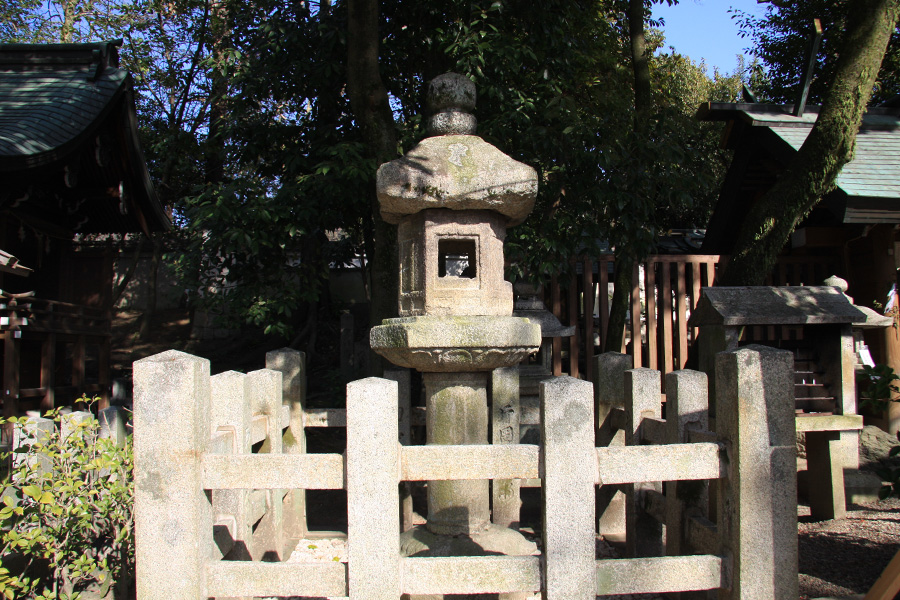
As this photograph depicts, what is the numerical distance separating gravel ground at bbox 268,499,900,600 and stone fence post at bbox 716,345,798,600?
Answer: 132cm

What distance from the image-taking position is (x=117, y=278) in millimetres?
18156

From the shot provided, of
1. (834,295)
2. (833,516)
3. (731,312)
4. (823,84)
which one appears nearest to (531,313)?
(731,312)

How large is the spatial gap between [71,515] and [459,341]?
2376 millimetres

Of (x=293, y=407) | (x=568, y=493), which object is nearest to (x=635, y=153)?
(x=293, y=407)

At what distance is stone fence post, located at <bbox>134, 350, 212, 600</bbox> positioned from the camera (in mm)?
2871

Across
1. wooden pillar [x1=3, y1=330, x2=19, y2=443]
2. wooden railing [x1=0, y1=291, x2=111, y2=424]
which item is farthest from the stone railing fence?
wooden pillar [x1=3, y1=330, x2=19, y2=443]

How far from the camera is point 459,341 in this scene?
3.82m

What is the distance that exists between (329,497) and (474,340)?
156 inches

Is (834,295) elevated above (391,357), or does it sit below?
above

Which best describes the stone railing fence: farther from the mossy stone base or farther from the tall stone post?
the tall stone post

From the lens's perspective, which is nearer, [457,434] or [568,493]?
[568,493]

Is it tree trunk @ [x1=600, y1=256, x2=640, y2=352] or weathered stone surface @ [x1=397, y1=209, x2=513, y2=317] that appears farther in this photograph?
tree trunk @ [x1=600, y1=256, x2=640, y2=352]

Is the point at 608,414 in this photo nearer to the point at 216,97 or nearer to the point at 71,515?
the point at 71,515

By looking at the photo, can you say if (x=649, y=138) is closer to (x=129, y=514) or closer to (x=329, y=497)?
(x=329, y=497)
